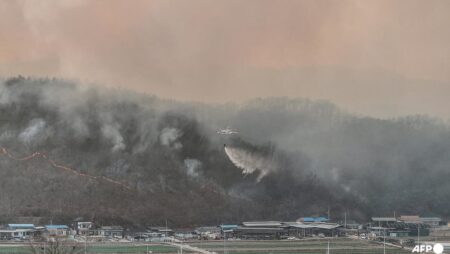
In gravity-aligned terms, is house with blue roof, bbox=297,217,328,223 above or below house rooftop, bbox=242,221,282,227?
above

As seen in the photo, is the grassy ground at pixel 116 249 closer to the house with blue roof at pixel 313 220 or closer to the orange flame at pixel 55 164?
the orange flame at pixel 55 164

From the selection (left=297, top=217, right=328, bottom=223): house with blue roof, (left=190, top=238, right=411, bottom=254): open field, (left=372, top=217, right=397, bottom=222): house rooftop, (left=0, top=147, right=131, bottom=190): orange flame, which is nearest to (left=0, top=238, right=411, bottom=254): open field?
(left=190, top=238, right=411, bottom=254): open field

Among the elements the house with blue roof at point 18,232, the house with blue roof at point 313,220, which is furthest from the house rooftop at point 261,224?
the house with blue roof at point 18,232

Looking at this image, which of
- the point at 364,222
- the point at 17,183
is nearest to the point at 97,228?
the point at 17,183

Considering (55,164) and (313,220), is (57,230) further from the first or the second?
(313,220)

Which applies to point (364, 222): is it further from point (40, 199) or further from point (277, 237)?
point (40, 199)

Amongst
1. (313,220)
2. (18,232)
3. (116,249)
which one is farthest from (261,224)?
(18,232)

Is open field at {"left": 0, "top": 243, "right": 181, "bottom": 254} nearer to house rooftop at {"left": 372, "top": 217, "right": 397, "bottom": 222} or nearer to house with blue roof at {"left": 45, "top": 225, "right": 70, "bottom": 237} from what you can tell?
house with blue roof at {"left": 45, "top": 225, "right": 70, "bottom": 237}

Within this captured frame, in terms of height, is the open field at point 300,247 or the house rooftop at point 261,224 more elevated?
the house rooftop at point 261,224
